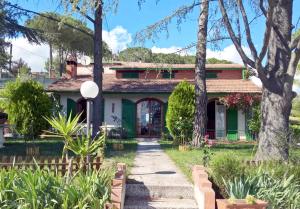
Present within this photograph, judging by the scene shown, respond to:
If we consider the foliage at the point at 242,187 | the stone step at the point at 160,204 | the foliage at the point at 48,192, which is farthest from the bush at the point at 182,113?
the foliage at the point at 48,192

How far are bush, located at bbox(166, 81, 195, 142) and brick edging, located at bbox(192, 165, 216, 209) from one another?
984 cm

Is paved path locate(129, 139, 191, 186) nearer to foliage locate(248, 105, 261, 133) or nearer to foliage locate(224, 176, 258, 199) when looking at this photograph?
foliage locate(224, 176, 258, 199)

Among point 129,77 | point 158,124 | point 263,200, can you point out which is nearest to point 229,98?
point 158,124

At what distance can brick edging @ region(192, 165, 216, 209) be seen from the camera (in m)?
6.97

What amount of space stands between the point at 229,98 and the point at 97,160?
15.3m

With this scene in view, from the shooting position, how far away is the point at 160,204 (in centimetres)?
789

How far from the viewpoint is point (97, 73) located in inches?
707

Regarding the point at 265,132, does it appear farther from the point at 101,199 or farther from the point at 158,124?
the point at 158,124

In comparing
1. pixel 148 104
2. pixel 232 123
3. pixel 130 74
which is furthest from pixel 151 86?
pixel 232 123

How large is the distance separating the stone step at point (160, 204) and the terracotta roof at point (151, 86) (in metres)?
15.7

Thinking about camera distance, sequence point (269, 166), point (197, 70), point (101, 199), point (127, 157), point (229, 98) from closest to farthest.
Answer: point (101, 199)
point (269, 166)
point (127, 157)
point (197, 70)
point (229, 98)

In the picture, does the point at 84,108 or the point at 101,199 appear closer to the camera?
the point at 101,199

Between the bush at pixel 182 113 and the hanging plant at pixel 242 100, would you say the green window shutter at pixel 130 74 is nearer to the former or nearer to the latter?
the hanging plant at pixel 242 100

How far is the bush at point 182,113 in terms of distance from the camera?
1838 centimetres
